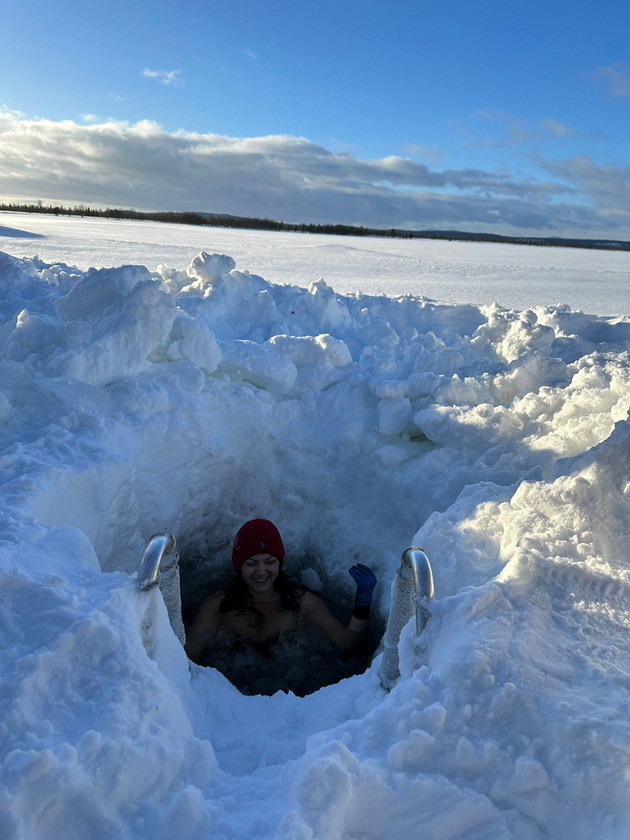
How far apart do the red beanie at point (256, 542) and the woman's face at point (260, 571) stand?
33 mm

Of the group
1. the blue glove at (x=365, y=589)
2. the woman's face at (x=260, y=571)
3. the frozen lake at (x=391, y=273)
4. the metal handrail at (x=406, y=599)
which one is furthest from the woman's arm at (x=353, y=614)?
the frozen lake at (x=391, y=273)

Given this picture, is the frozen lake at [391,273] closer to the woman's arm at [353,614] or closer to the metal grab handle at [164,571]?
the woman's arm at [353,614]

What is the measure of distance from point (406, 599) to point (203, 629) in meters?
1.76

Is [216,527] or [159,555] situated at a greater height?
[159,555]

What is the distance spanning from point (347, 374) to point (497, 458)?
4.50ft

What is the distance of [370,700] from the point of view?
6.37 feet

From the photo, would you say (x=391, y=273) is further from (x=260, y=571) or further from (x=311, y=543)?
(x=260, y=571)

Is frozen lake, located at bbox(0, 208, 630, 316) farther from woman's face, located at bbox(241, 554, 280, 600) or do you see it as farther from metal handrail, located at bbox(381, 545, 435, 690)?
metal handrail, located at bbox(381, 545, 435, 690)

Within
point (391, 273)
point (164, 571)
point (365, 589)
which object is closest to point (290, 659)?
point (365, 589)

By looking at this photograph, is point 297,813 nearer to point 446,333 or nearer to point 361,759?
point 361,759

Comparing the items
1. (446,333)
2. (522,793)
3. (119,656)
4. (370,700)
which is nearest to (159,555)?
(119,656)

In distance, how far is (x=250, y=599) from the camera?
369 centimetres

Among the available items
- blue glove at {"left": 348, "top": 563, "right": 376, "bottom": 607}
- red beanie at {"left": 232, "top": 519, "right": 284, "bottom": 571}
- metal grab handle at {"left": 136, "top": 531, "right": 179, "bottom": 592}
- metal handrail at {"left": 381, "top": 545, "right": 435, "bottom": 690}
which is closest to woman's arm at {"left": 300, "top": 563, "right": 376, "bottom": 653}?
blue glove at {"left": 348, "top": 563, "right": 376, "bottom": 607}

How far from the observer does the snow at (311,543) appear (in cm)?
127
